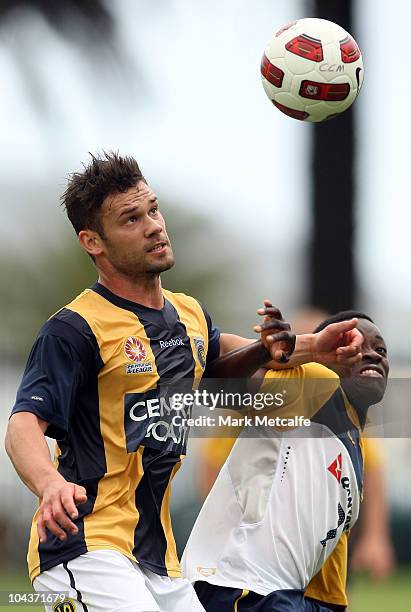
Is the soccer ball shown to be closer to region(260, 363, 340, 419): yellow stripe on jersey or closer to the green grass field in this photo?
region(260, 363, 340, 419): yellow stripe on jersey

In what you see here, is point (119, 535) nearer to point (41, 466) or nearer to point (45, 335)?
point (41, 466)

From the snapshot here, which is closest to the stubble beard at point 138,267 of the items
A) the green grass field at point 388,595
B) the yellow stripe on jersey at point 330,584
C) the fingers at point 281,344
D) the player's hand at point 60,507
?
the fingers at point 281,344

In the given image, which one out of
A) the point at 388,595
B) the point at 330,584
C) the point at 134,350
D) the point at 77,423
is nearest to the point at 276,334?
the point at 134,350

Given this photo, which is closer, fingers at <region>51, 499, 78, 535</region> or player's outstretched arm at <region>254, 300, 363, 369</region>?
fingers at <region>51, 499, 78, 535</region>

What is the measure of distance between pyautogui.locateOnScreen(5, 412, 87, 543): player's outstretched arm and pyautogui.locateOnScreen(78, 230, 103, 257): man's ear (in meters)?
0.95

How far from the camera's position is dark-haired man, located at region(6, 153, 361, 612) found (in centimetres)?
532

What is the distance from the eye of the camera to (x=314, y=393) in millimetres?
6203

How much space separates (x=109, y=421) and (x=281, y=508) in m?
1.00

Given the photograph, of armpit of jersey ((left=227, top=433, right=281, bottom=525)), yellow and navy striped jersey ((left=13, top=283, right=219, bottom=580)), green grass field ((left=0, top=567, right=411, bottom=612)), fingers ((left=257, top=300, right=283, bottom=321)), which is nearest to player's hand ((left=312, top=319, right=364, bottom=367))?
fingers ((left=257, top=300, right=283, bottom=321))

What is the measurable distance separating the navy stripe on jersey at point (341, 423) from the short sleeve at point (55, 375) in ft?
4.16

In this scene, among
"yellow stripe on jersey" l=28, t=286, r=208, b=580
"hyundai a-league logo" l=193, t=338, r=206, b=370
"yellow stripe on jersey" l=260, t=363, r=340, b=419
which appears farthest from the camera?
"yellow stripe on jersey" l=260, t=363, r=340, b=419

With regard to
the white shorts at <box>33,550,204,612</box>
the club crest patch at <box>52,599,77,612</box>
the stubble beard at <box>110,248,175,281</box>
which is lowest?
the club crest patch at <box>52,599,77,612</box>

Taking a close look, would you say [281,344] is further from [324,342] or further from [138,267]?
[138,267]

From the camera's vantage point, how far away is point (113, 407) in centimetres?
563
